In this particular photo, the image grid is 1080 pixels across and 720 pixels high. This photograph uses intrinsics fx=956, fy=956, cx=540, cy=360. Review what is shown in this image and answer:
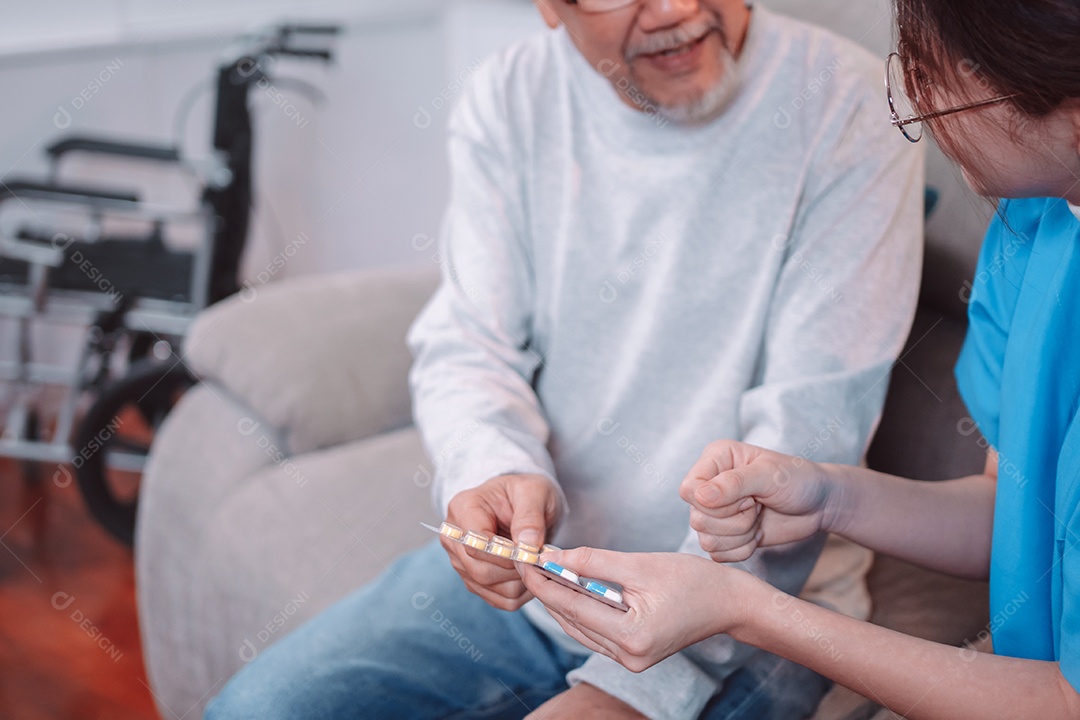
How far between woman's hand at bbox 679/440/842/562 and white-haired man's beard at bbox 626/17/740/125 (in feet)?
1.10

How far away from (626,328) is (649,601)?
379 millimetres

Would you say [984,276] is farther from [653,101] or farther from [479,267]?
[479,267]

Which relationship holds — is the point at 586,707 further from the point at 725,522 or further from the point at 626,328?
the point at 626,328

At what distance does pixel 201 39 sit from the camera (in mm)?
2662

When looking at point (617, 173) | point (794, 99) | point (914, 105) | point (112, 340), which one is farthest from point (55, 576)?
point (914, 105)

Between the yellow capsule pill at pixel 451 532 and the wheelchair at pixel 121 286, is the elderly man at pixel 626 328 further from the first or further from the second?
the wheelchair at pixel 121 286

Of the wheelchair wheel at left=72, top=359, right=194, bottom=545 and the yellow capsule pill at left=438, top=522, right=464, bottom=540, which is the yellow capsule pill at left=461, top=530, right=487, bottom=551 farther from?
the wheelchair wheel at left=72, top=359, right=194, bottom=545

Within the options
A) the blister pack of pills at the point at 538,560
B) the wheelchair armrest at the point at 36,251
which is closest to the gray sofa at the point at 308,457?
the blister pack of pills at the point at 538,560

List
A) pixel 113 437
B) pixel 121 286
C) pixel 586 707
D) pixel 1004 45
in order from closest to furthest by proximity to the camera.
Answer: pixel 1004 45, pixel 586 707, pixel 113 437, pixel 121 286

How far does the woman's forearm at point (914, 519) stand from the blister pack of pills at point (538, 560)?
22 centimetres

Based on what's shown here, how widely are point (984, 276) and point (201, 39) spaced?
2.42 metres

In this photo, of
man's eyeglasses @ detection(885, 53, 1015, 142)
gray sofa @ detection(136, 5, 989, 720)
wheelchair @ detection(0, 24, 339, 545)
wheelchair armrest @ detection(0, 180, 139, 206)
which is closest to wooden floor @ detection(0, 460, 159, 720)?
wheelchair @ detection(0, 24, 339, 545)

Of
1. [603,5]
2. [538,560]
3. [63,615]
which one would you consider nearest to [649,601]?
[538,560]

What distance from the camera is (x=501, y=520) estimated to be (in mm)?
852
